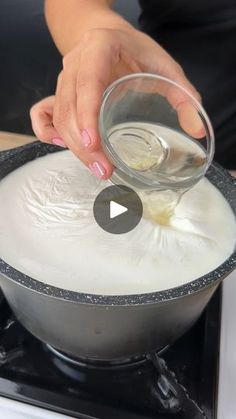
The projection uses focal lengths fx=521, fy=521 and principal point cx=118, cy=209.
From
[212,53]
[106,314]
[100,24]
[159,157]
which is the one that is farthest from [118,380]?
[212,53]

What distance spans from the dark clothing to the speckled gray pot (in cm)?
47

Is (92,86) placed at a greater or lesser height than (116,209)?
greater

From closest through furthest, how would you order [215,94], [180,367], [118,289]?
[118,289] < [180,367] < [215,94]

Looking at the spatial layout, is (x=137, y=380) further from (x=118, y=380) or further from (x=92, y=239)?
(x=92, y=239)

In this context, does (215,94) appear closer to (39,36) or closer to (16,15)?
(39,36)

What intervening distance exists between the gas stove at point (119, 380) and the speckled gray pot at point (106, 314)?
0.03 meters

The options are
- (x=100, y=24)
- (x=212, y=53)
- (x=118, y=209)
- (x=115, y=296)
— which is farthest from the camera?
(x=212, y=53)

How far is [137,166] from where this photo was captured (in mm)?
539

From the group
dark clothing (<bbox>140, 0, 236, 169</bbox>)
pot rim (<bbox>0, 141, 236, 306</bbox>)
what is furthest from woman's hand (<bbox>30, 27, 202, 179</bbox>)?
dark clothing (<bbox>140, 0, 236, 169</bbox>)

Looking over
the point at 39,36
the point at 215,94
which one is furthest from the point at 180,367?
the point at 39,36

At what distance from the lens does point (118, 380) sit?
58 centimetres

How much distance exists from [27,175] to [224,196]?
9.3 inches

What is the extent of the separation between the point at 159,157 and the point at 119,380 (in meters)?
0.25

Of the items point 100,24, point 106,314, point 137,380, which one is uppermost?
point 100,24
